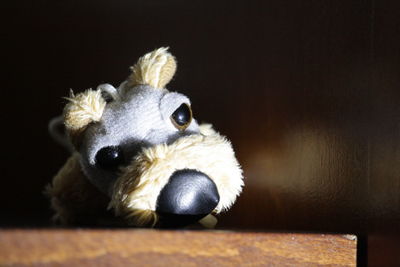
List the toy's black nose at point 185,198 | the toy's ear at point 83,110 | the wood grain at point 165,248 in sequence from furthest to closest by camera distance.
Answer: the toy's ear at point 83,110
the toy's black nose at point 185,198
the wood grain at point 165,248

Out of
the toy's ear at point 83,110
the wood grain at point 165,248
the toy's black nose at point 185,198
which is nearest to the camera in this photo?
the wood grain at point 165,248

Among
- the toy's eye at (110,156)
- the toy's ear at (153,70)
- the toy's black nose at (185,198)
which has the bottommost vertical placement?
the toy's black nose at (185,198)

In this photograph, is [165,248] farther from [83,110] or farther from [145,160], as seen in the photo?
[83,110]

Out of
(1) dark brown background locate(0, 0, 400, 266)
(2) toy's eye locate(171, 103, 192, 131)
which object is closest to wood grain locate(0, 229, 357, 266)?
(1) dark brown background locate(0, 0, 400, 266)

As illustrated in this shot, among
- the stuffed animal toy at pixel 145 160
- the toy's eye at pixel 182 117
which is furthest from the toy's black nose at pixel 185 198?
the toy's eye at pixel 182 117

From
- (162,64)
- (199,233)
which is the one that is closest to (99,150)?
(162,64)

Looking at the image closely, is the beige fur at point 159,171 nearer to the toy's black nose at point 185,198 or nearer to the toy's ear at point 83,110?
the toy's black nose at point 185,198

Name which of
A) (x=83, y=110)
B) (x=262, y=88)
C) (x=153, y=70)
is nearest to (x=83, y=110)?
(x=83, y=110)
